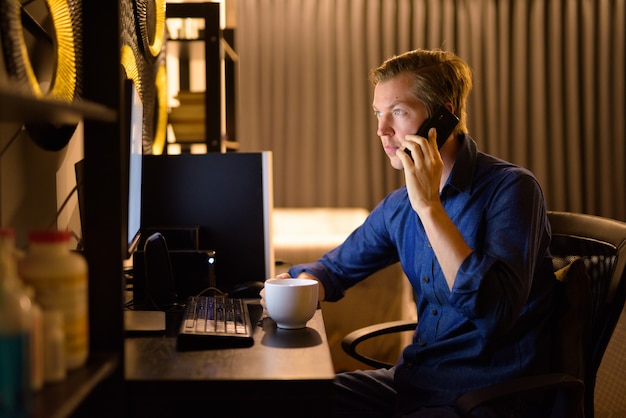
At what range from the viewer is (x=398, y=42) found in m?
4.35

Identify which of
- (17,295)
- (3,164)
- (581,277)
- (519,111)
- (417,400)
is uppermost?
(519,111)

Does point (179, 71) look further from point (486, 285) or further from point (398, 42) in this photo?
point (486, 285)

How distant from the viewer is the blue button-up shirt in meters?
1.30

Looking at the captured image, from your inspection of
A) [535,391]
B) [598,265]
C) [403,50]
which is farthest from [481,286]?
[403,50]

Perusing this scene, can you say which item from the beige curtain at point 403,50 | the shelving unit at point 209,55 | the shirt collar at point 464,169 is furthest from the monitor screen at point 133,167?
the beige curtain at point 403,50

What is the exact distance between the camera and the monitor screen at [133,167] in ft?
4.50

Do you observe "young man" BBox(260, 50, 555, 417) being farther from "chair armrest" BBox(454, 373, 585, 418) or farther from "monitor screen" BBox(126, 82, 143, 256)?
"monitor screen" BBox(126, 82, 143, 256)

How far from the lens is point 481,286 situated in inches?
50.4

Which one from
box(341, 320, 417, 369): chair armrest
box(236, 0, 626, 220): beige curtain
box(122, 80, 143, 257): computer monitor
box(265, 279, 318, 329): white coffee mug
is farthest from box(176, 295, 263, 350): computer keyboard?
box(236, 0, 626, 220): beige curtain

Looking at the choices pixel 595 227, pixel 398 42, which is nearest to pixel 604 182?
pixel 398 42

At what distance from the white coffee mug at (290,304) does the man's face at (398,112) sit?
474mm

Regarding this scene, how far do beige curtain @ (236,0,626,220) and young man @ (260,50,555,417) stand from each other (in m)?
2.57

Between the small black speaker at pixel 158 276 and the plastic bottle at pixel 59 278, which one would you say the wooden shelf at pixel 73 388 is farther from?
the small black speaker at pixel 158 276

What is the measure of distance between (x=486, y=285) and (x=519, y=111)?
332 cm
